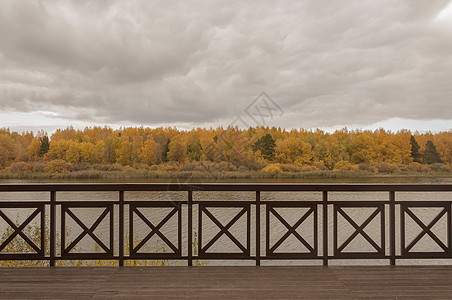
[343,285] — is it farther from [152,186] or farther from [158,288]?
[152,186]

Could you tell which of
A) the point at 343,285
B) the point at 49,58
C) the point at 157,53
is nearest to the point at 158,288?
the point at 343,285

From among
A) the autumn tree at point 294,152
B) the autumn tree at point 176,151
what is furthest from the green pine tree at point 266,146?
the autumn tree at point 176,151

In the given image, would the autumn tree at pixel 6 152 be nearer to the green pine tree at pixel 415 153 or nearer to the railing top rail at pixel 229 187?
the railing top rail at pixel 229 187

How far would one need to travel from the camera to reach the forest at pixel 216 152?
71.6 feet

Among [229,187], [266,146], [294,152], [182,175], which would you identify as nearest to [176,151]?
[182,175]

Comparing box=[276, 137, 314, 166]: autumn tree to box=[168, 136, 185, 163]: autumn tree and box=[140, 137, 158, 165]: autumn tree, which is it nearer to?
box=[168, 136, 185, 163]: autumn tree

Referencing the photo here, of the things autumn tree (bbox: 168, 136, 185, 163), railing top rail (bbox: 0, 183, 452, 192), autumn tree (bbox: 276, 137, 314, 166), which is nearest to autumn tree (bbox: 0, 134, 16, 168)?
autumn tree (bbox: 168, 136, 185, 163)

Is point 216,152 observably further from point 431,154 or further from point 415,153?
point 431,154

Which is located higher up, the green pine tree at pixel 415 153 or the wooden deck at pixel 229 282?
the green pine tree at pixel 415 153

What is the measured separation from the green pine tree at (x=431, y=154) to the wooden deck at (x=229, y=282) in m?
26.8

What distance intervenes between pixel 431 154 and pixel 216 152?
18.6 meters

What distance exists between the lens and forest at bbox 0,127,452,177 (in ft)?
71.6

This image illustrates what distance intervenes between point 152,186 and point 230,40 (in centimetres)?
2382

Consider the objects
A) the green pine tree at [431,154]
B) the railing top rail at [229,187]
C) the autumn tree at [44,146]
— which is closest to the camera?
the railing top rail at [229,187]
